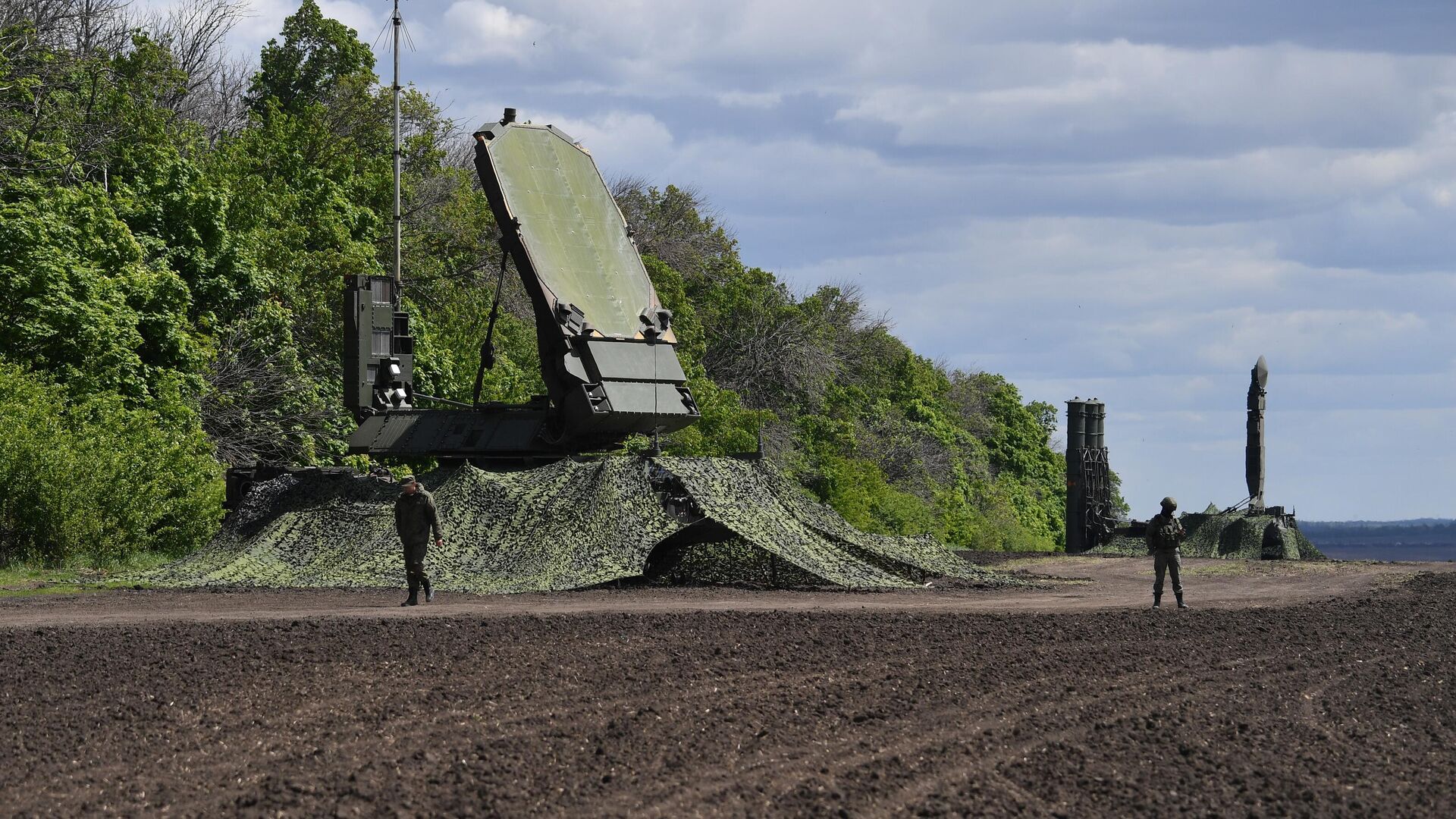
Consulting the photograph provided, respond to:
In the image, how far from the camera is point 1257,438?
108 ft

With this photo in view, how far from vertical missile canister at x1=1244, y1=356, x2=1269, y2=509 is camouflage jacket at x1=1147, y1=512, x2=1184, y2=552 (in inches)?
607

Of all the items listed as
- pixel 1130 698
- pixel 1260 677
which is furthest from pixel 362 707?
pixel 1260 677

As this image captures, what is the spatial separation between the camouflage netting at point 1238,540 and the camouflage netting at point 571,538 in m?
11.5

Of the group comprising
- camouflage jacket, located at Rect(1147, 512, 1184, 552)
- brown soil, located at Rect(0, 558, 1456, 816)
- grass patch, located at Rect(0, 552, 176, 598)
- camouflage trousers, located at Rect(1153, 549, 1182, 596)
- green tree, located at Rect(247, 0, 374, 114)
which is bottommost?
brown soil, located at Rect(0, 558, 1456, 816)

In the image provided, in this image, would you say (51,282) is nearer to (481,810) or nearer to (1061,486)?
(481,810)

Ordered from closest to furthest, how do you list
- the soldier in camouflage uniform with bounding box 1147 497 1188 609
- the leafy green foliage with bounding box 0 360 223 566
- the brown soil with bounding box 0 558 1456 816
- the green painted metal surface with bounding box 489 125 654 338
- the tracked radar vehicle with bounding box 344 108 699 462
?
the brown soil with bounding box 0 558 1456 816, the soldier in camouflage uniform with bounding box 1147 497 1188 609, the tracked radar vehicle with bounding box 344 108 699 462, the green painted metal surface with bounding box 489 125 654 338, the leafy green foliage with bounding box 0 360 223 566

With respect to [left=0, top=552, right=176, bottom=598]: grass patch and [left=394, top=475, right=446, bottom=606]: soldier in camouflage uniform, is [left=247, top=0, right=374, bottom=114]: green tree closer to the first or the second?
[left=0, top=552, right=176, bottom=598]: grass patch

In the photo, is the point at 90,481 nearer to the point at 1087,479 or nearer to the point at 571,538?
the point at 571,538

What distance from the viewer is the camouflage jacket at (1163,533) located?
58.6 ft

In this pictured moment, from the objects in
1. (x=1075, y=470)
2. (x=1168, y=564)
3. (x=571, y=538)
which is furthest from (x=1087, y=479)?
(x=571, y=538)

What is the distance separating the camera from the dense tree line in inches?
1022

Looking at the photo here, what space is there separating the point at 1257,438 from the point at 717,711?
2533 cm

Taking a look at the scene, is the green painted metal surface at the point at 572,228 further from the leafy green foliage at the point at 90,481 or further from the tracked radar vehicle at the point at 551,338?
the leafy green foliage at the point at 90,481

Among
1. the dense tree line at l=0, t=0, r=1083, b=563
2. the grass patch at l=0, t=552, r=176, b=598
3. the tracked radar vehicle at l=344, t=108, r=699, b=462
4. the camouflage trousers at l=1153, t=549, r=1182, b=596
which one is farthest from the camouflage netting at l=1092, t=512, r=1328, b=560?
the grass patch at l=0, t=552, r=176, b=598
